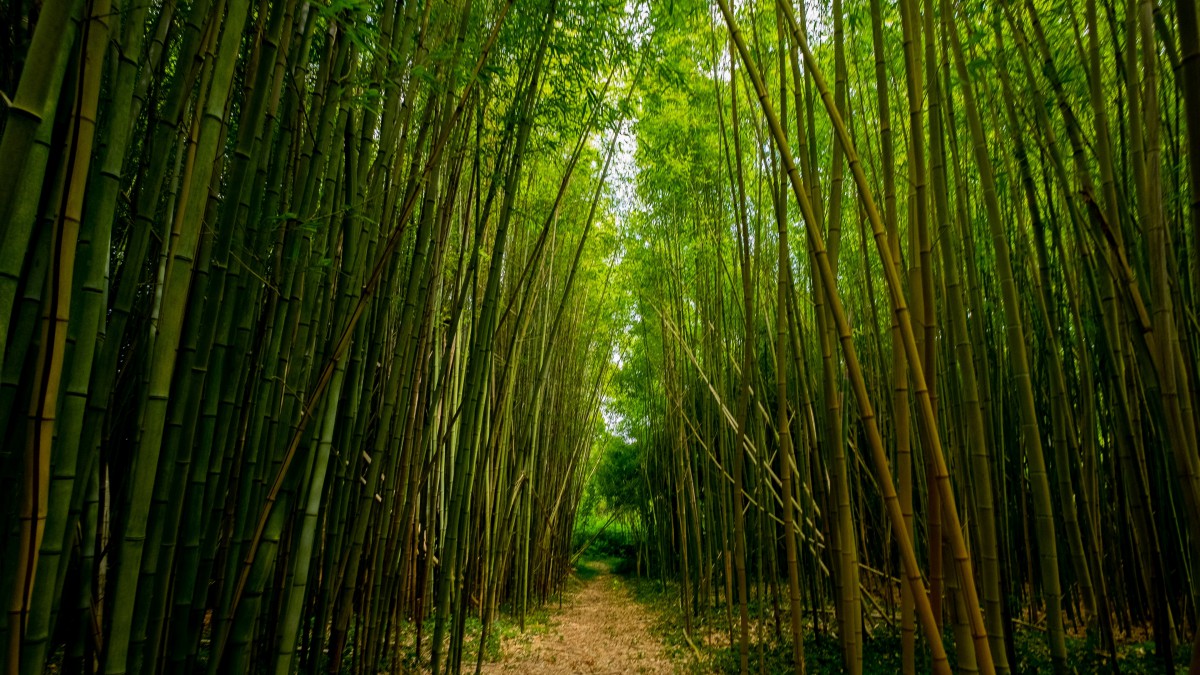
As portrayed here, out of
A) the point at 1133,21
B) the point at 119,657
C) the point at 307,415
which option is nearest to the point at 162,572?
the point at 119,657

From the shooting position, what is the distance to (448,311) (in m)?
3.59

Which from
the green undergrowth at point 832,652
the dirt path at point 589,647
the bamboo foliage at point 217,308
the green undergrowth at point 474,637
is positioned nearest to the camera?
the bamboo foliage at point 217,308

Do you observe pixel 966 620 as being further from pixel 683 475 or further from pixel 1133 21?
pixel 683 475

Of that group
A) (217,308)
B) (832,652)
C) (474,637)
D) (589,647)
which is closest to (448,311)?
(474,637)

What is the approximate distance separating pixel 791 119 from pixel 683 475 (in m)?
2.70

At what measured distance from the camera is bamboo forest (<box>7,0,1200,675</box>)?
2.61 ft

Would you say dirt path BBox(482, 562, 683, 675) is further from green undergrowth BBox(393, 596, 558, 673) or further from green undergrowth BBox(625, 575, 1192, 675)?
green undergrowth BBox(625, 575, 1192, 675)

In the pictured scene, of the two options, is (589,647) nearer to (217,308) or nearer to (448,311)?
(448,311)

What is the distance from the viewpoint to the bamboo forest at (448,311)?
796 mm

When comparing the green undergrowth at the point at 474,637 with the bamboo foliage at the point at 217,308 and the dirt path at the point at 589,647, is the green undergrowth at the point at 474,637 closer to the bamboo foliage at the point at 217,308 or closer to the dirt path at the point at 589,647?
the dirt path at the point at 589,647

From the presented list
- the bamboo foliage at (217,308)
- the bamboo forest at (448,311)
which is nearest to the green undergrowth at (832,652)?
the bamboo forest at (448,311)

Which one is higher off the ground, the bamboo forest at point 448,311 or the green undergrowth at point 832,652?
the bamboo forest at point 448,311

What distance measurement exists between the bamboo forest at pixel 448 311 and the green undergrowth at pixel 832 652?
0.09ft

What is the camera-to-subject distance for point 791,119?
11.4 ft
